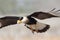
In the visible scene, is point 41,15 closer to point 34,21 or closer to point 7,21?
point 34,21

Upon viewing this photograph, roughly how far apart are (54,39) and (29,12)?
20 centimetres

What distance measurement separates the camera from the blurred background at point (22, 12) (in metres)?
0.86

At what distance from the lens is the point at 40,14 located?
2.87ft

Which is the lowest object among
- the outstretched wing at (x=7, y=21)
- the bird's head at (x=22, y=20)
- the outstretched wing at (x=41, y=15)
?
the outstretched wing at (x=7, y=21)

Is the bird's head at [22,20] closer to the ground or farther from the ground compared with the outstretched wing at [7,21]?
farther from the ground

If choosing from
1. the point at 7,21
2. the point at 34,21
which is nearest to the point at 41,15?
the point at 34,21

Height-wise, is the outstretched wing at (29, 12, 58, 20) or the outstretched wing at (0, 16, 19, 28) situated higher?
the outstretched wing at (29, 12, 58, 20)

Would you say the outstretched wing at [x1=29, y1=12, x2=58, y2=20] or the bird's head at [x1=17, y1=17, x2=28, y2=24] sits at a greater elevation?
the outstretched wing at [x1=29, y1=12, x2=58, y2=20]

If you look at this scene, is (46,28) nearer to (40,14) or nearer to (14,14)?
(40,14)

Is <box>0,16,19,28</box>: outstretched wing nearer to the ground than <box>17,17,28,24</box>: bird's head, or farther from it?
nearer to the ground

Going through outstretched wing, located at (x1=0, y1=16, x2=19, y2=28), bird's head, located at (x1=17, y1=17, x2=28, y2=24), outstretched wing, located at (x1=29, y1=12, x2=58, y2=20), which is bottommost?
outstretched wing, located at (x1=0, y1=16, x2=19, y2=28)

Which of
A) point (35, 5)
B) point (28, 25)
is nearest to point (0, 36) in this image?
point (28, 25)

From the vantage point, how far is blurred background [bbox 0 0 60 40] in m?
0.86

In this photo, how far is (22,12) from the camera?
3.11ft
